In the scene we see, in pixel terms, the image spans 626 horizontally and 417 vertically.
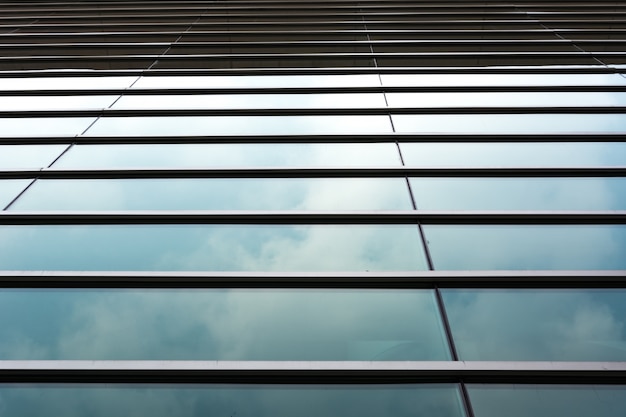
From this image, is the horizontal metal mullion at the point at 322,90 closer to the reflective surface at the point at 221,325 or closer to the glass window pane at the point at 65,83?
the glass window pane at the point at 65,83

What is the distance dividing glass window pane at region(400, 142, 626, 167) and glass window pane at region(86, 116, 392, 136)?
1018 mm

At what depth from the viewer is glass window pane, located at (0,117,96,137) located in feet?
29.6

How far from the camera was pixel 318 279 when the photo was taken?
18.5 ft

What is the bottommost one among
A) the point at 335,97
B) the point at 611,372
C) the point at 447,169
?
the point at 611,372

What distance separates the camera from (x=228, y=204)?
7.07m

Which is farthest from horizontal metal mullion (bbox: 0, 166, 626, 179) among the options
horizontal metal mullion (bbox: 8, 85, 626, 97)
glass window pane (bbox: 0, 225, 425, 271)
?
horizontal metal mullion (bbox: 8, 85, 626, 97)

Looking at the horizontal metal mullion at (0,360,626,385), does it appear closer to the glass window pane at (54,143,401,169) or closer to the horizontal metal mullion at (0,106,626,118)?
the glass window pane at (54,143,401,169)

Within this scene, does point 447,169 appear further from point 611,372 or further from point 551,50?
point 551,50

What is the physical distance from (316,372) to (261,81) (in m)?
7.78

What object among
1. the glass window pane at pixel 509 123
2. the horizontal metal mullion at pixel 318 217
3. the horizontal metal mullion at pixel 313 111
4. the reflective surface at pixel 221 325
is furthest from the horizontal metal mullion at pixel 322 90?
the reflective surface at pixel 221 325
